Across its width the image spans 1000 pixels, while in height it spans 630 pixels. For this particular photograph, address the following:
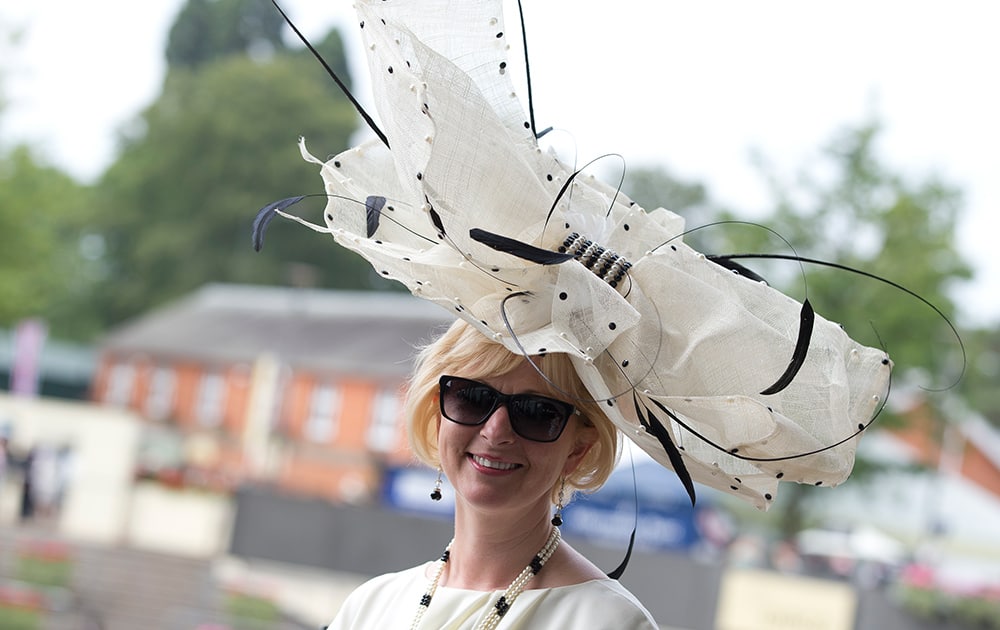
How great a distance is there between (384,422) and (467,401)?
24.7 m

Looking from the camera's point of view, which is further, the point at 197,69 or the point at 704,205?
the point at 197,69

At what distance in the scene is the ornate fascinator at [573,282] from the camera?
132 centimetres

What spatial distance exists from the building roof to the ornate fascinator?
23.8 meters

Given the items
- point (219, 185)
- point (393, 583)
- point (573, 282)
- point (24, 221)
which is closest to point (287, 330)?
point (24, 221)

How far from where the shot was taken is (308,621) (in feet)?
48.2

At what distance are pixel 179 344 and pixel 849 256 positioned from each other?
17.7m

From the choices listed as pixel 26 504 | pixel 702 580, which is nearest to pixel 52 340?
pixel 26 504

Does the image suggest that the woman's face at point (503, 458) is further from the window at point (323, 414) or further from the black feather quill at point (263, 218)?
the window at point (323, 414)

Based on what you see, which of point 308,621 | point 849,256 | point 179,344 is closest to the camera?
point 308,621

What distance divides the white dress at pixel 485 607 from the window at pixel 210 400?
27.3m

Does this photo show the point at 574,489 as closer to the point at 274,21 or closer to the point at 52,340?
the point at 52,340

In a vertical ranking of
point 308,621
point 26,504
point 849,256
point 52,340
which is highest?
point 849,256

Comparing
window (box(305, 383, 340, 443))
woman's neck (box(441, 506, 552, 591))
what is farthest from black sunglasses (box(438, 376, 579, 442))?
window (box(305, 383, 340, 443))

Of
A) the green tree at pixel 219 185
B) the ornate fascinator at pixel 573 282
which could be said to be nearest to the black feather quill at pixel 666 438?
the ornate fascinator at pixel 573 282
